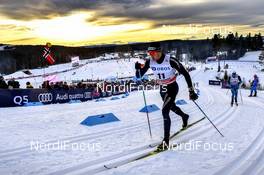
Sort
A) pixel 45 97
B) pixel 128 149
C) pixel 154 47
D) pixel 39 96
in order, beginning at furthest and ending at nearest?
pixel 45 97, pixel 39 96, pixel 154 47, pixel 128 149

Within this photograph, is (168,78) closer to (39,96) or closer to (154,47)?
(154,47)

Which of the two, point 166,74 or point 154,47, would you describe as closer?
point 154,47

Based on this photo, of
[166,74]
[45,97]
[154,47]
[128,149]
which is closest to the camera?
[128,149]

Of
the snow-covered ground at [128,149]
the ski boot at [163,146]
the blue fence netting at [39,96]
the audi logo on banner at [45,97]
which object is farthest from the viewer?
the audi logo on banner at [45,97]

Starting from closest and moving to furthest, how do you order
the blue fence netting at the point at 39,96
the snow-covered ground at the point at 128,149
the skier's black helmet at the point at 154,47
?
the snow-covered ground at the point at 128,149, the skier's black helmet at the point at 154,47, the blue fence netting at the point at 39,96

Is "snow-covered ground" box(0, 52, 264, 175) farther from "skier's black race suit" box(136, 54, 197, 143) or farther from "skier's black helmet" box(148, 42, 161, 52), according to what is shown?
"skier's black helmet" box(148, 42, 161, 52)

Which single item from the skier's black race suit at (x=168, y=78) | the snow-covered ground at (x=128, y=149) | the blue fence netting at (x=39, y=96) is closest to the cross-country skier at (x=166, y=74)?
the skier's black race suit at (x=168, y=78)

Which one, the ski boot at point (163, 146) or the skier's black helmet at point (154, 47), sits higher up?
the skier's black helmet at point (154, 47)

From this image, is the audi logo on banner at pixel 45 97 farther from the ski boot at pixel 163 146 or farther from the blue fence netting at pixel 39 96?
the ski boot at pixel 163 146

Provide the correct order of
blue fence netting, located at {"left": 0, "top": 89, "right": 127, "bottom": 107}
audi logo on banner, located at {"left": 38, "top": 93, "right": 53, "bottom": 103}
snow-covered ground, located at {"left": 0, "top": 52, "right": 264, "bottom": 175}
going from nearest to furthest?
snow-covered ground, located at {"left": 0, "top": 52, "right": 264, "bottom": 175}
blue fence netting, located at {"left": 0, "top": 89, "right": 127, "bottom": 107}
audi logo on banner, located at {"left": 38, "top": 93, "right": 53, "bottom": 103}

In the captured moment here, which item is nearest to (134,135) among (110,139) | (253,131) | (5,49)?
(110,139)

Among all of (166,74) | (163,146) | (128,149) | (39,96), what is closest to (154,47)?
(166,74)

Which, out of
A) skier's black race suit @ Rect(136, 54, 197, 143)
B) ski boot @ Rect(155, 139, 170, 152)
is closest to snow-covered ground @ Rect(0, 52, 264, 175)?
ski boot @ Rect(155, 139, 170, 152)

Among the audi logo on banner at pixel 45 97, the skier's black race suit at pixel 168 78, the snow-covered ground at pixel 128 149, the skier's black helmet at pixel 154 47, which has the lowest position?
the audi logo on banner at pixel 45 97
